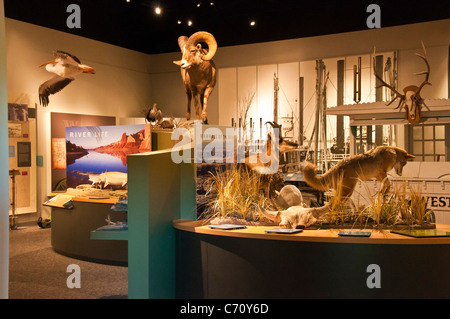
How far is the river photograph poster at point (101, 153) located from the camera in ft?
22.5

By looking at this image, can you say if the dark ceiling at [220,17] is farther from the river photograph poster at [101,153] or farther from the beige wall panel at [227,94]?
the river photograph poster at [101,153]

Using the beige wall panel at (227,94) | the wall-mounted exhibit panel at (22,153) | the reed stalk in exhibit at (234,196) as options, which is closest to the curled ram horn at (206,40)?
the reed stalk in exhibit at (234,196)

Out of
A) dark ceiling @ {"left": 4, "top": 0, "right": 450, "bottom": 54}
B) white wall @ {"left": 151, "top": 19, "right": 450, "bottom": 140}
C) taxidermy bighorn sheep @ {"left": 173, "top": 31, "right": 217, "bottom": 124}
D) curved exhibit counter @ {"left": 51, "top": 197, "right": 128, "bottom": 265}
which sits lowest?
curved exhibit counter @ {"left": 51, "top": 197, "right": 128, "bottom": 265}

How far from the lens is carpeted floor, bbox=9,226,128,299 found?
4.87 meters

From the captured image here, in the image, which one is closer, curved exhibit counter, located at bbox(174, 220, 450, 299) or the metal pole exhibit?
the metal pole exhibit

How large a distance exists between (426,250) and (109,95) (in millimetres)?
9436

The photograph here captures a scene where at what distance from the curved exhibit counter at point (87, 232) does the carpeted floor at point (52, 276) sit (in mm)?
117

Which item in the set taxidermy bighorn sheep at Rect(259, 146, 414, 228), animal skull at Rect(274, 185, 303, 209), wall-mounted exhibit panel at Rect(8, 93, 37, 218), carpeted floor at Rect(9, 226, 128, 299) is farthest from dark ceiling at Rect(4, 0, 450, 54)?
animal skull at Rect(274, 185, 303, 209)

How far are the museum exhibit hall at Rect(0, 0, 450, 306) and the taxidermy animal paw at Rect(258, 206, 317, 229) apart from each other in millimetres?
12

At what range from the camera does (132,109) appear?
1230cm

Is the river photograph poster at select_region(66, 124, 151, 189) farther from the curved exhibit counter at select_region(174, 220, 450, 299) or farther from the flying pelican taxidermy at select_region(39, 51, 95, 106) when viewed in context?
the curved exhibit counter at select_region(174, 220, 450, 299)
